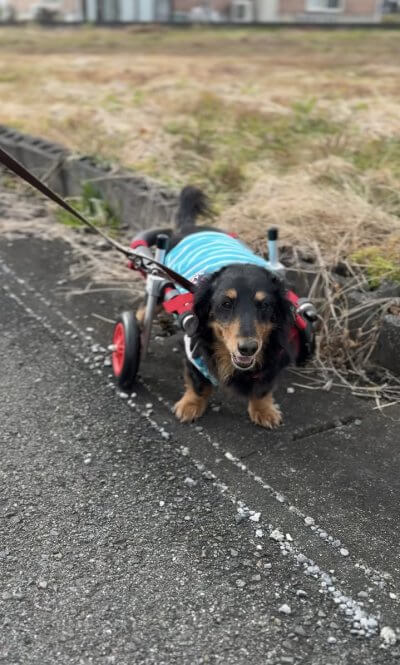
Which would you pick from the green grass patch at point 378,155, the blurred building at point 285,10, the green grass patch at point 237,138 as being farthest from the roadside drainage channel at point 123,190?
the blurred building at point 285,10

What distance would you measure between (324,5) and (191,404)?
34131 millimetres

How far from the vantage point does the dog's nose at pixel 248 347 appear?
2387mm

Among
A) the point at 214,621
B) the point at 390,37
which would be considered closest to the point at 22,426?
the point at 214,621

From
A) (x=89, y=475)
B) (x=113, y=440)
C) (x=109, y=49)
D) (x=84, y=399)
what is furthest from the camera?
(x=109, y=49)

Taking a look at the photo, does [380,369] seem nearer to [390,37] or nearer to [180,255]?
[180,255]

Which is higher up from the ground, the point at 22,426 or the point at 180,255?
the point at 180,255

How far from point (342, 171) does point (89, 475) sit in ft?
10.3

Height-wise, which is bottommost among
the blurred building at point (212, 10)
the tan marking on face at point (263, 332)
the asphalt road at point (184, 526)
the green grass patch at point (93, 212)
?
the asphalt road at point (184, 526)

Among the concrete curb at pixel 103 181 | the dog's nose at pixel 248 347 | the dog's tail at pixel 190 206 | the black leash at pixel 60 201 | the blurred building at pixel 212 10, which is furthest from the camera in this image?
the blurred building at pixel 212 10

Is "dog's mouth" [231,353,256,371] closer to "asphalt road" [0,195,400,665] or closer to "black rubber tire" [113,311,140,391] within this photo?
"asphalt road" [0,195,400,665]

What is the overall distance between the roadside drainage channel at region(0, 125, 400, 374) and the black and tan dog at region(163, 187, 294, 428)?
2.16 feet

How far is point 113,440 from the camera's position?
9.19 feet

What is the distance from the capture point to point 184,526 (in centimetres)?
232

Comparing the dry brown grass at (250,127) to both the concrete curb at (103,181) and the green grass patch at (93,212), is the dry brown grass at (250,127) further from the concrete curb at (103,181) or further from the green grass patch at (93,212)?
the green grass patch at (93,212)
